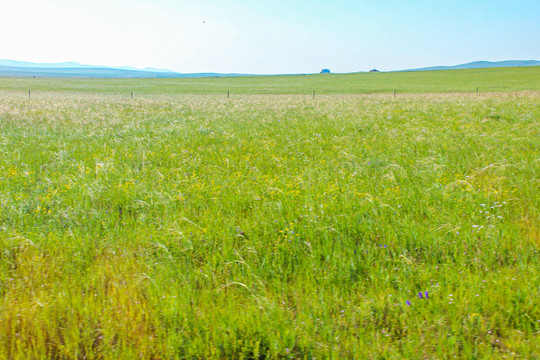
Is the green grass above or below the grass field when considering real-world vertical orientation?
above

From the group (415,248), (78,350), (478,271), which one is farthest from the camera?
(415,248)

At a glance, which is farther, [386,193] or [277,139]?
[277,139]

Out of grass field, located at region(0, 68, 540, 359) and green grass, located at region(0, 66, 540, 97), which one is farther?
green grass, located at region(0, 66, 540, 97)

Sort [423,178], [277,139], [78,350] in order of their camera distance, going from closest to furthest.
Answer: [78,350] → [423,178] → [277,139]

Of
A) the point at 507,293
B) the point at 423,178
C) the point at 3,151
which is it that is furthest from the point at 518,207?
the point at 3,151

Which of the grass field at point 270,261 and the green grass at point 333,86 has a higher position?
the green grass at point 333,86

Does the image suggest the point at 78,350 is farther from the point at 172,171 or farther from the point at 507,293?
the point at 172,171

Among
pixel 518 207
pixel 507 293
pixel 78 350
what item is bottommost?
pixel 78 350

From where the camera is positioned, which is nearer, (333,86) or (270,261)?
(270,261)

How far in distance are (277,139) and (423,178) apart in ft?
17.6

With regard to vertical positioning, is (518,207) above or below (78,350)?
above

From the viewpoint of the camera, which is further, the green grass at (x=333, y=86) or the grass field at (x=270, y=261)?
the green grass at (x=333, y=86)

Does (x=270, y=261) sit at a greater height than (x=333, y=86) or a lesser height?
lesser

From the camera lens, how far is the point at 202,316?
2803mm
